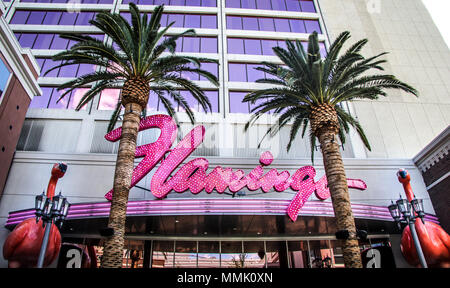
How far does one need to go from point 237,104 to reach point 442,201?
15.2 meters

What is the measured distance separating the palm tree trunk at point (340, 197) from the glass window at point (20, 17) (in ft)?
95.1

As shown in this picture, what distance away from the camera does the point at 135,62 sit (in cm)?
1334

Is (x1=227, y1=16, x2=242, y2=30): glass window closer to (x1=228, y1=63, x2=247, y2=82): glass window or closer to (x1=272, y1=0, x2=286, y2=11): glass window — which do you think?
(x1=272, y1=0, x2=286, y2=11): glass window

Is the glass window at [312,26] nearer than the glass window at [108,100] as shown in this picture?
No

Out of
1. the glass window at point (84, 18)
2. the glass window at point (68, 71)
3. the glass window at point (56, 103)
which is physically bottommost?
the glass window at point (56, 103)

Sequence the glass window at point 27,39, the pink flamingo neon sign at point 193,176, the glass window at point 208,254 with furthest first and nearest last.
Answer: the glass window at point 27,39, the glass window at point 208,254, the pink flamingo neon sign at point 193,176

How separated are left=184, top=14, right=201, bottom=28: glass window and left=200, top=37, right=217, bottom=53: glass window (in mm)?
1952

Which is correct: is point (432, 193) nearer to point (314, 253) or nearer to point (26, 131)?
point (314, 253)

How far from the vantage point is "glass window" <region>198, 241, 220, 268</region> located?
1681 centimetres

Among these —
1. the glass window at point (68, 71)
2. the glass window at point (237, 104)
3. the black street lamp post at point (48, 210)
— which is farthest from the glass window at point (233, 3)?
the black street lamp post at point (48, 210)

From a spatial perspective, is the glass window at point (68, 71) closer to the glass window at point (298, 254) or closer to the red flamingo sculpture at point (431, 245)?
the glass window at point (298, 254)

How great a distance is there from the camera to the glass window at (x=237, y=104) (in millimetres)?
23172

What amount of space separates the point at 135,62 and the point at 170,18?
16377 millimetres

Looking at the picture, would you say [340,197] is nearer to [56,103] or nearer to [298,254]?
[298,254]
